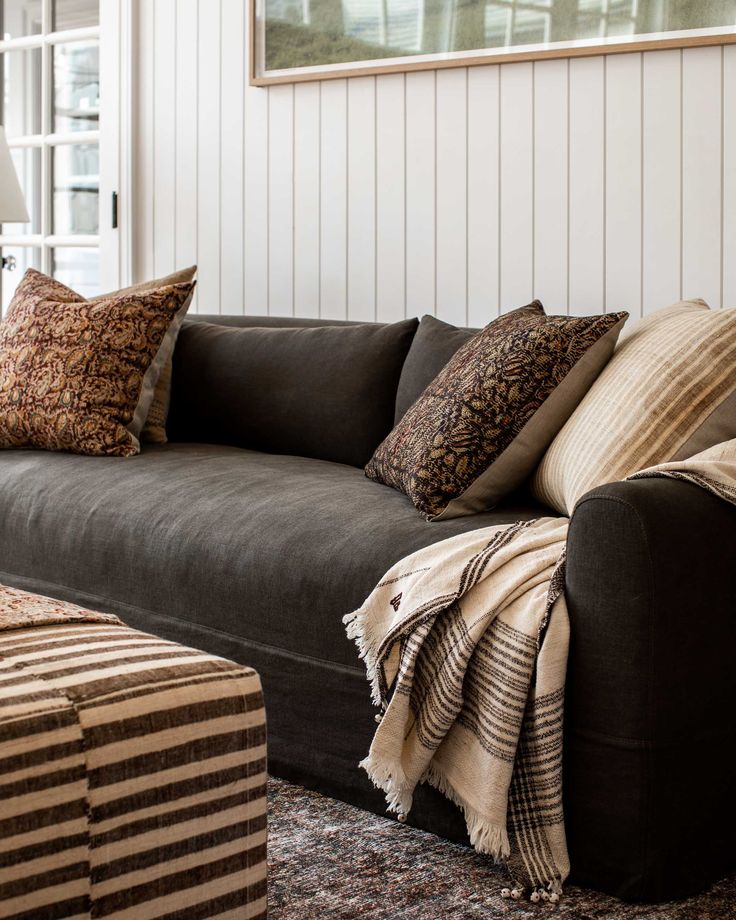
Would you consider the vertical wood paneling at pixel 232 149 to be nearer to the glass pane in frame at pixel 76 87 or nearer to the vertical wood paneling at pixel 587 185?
the glass pane in frame at pixel 76 87

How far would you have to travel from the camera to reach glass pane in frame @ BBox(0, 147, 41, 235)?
4.27 meters

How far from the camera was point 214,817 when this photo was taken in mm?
1161

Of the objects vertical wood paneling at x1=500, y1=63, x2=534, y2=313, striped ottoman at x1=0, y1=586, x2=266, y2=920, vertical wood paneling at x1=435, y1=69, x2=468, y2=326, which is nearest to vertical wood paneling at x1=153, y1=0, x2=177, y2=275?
vertical wood paneling at x1=435, y1=69, x2=468, y2=326

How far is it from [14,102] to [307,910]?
3.72 m

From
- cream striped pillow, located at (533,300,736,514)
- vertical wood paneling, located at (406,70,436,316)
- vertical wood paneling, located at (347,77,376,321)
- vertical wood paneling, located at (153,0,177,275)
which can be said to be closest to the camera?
cream striped pillow, located at (533,300,736,514)

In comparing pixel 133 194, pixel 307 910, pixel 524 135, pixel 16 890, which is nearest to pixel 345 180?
pixel 524 135

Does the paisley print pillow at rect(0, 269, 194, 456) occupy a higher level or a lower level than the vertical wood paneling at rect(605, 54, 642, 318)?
lower

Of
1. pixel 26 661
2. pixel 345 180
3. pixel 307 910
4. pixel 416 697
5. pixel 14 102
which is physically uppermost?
pixel 14 102

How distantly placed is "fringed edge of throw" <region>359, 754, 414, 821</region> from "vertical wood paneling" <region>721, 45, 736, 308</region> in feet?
5.00

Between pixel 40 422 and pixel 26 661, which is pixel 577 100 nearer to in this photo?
pixel 40 422

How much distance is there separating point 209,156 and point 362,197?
640mm

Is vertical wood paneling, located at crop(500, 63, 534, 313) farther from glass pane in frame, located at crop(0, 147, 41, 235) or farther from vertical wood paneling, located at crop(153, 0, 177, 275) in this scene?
glass pane in frame, located at crop(0, 147, 41, 235)

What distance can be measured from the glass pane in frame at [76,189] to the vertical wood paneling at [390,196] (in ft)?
4.07

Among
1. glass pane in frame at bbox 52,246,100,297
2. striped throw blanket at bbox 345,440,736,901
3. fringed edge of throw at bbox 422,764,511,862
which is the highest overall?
glass pane in frame at bbox 52,246,100,297
